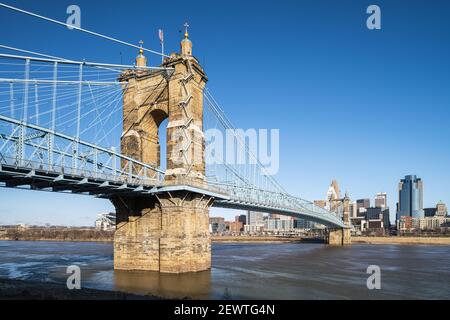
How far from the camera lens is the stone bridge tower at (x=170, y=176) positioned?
35.9 metres

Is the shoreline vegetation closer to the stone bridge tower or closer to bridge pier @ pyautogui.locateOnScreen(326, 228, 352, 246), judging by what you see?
bridge pier @ pyautogui.locateOnScreen(326, 228, 352, 246)

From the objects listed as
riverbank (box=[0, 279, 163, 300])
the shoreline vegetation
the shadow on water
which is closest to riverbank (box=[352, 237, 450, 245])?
the shoreline vegetation

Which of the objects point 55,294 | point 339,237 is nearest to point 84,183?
point 55,294

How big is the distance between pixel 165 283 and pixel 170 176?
9351 millimetres

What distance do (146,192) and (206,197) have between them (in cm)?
638

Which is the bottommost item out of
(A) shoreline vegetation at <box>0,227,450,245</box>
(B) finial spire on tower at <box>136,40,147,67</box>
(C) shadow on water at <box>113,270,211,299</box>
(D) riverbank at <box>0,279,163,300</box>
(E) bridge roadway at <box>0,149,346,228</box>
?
(A) shoreline vegetation at <box>0,227,450,245</box>

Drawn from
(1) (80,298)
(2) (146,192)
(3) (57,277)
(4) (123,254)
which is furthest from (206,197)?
(1) (80,298)

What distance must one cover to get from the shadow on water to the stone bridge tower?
1.00 meters

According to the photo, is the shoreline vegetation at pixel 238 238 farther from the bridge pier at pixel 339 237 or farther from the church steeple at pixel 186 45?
the church steeple at pixel 186 45

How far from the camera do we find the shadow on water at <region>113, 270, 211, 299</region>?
93.8 ft

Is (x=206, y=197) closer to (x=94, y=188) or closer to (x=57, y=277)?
(x=94, y=188)

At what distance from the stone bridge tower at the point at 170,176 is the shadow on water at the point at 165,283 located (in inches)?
39.5

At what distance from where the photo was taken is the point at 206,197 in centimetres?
3934

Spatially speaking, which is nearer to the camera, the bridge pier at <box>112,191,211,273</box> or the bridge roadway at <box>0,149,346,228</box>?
the bridge roadway at <box>0,149,346,228</box>
